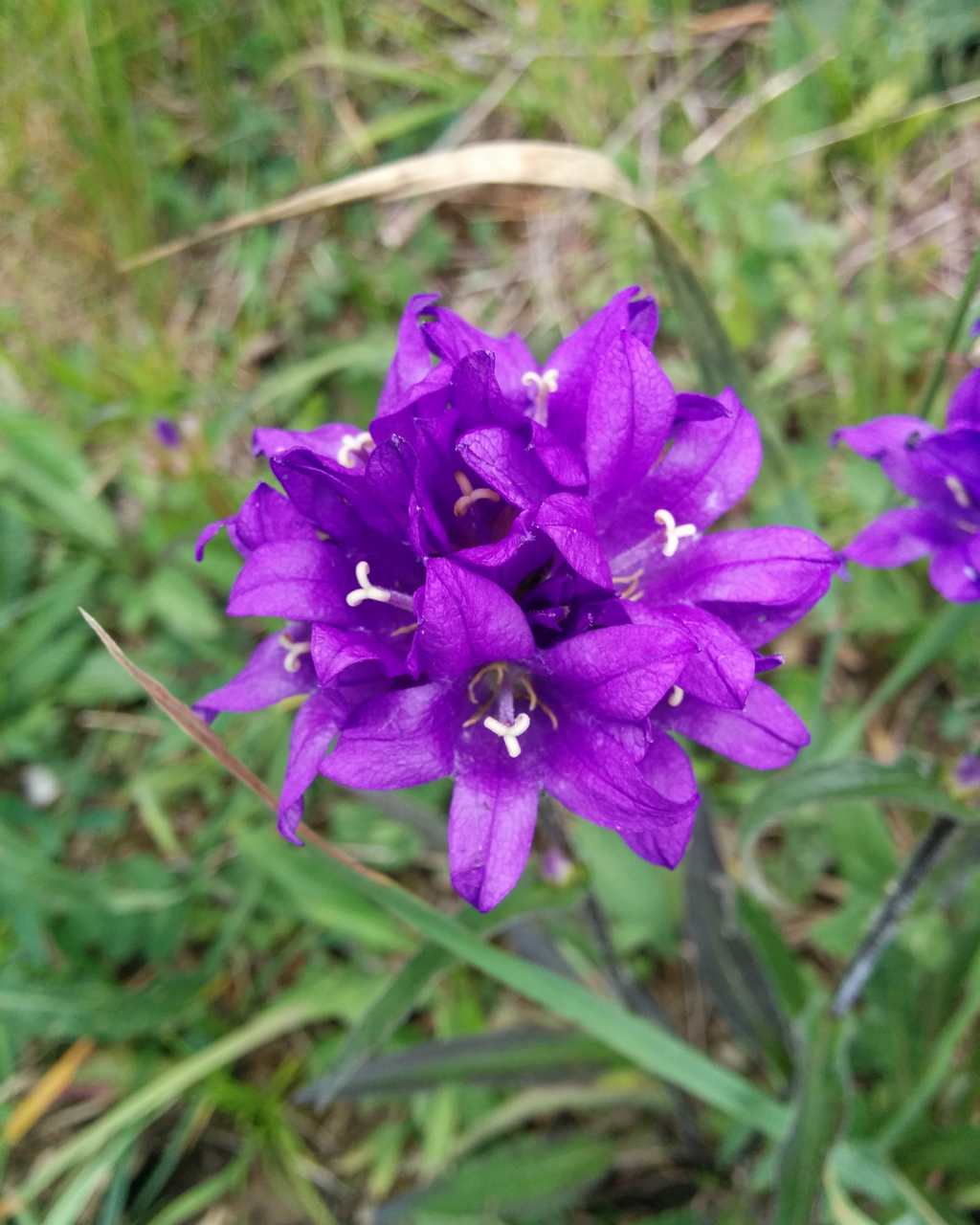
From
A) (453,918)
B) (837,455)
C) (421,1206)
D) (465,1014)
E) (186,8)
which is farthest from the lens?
(186,8)

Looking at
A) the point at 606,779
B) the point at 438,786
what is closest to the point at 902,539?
the point at 606,779

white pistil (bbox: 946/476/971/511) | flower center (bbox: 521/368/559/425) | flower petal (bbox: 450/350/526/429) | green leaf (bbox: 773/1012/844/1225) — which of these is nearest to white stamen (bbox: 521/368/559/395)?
flower center (bbox: 521/368/559/425)

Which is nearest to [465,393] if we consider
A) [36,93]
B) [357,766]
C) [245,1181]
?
[357,766]

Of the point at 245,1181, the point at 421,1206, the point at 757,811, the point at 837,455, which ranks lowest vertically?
the point at 245,1181

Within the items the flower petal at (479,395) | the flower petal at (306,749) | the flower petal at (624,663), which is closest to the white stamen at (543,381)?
the flower petal at (479,395)

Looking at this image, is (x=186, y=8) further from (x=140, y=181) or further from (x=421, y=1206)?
(x=421, y=1206)
